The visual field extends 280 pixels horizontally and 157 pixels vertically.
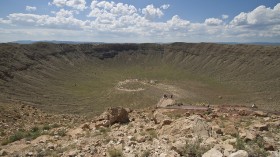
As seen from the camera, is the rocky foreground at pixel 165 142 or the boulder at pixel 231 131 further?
the boulder at pixel 231 131

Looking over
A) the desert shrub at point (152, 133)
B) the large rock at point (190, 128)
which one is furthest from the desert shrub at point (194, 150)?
the desert shrub at point (152, 133)

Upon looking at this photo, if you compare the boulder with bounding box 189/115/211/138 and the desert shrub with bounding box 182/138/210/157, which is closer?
A: the desert shrub with bounding box 182/138/210/157

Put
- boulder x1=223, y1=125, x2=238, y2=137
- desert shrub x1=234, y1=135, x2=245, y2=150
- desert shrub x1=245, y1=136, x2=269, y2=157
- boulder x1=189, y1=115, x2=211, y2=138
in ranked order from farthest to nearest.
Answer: boulder x1=223, y1=125, x2=238, y2=137 < boulder x1=189, y1=115, x2=211, y2=138 < desert shrub x1=234, y1=135, x2=245, y2=150 < desert shrub x1=245, y1=136, x2=269, y2=157

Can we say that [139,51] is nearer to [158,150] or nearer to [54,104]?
[54,104]

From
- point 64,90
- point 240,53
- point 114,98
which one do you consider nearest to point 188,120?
point 114,98

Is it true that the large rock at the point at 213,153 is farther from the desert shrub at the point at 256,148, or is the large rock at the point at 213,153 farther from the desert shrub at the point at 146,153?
the desert shrub at the point at 146,153

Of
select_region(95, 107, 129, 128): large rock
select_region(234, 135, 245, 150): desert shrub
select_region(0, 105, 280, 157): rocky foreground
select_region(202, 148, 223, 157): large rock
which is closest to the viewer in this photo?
select_region(202, 148, 223, 157): large rock

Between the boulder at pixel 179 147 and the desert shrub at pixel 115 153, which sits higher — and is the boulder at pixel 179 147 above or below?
above

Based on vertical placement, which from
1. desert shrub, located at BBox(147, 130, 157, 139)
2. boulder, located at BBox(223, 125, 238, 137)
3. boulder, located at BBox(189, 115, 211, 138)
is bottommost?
desert shrub, located at BBox(147, 130, 157, 139)

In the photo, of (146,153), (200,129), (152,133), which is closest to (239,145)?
(200,129)

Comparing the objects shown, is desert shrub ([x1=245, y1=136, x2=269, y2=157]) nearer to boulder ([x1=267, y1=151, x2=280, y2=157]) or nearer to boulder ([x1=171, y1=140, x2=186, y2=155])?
boulder ([x1=267, y1=151, x2=280, y2=157])

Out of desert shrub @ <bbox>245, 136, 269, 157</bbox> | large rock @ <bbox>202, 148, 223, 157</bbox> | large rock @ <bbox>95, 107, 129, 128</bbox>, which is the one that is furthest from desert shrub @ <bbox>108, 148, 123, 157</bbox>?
large rock @ <bbox>95, 107, 129, 128</bbox>
